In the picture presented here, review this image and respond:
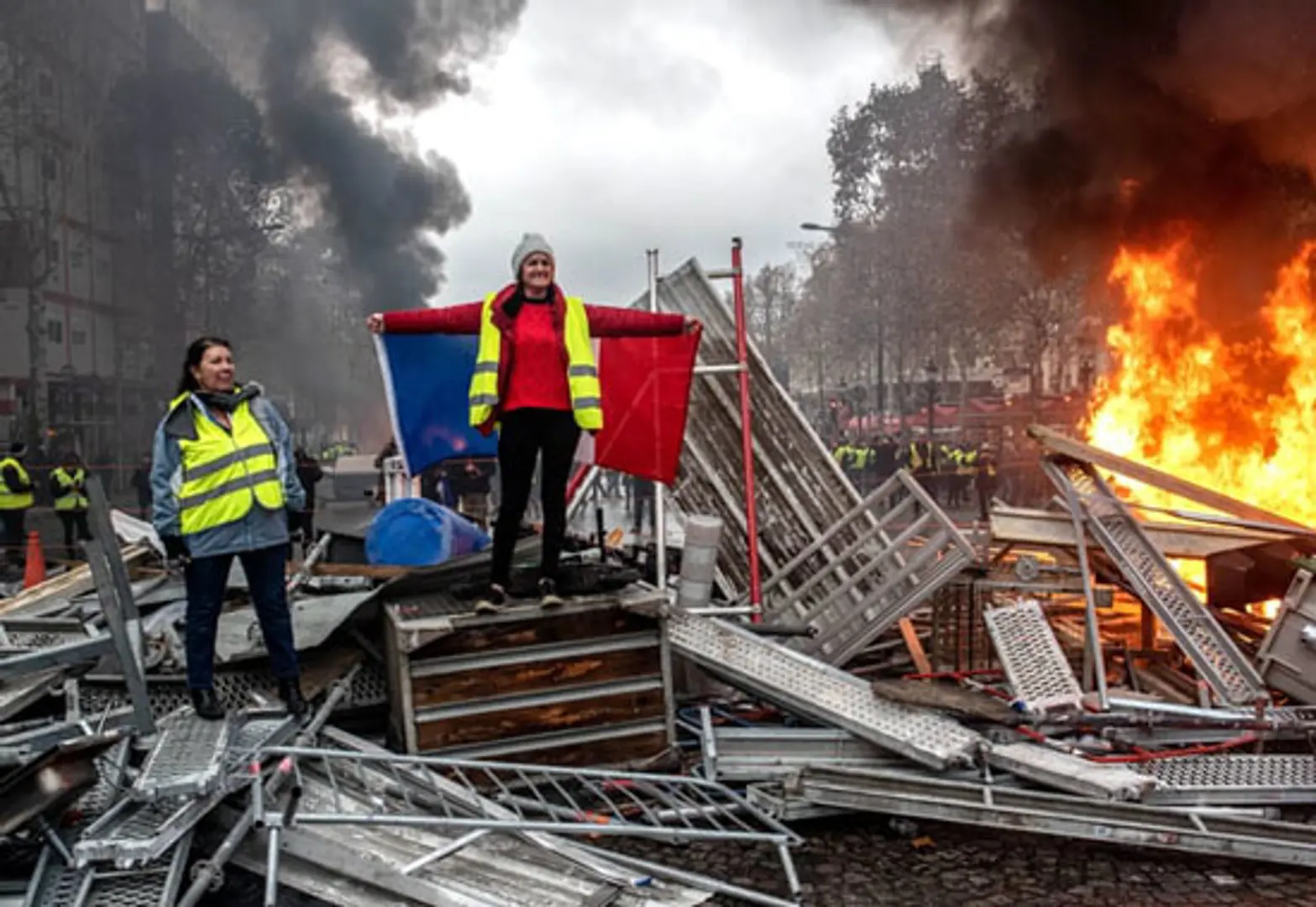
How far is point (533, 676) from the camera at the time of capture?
4.61 m

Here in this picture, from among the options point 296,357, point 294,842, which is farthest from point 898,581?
point 296,357

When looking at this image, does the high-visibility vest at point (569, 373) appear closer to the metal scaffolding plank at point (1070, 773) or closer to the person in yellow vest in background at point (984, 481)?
the metal scaffolding plank at point (1070, 773)

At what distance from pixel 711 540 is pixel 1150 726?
239cm

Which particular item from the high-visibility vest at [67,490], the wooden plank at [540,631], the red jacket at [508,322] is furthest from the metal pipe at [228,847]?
the high-visibility vest at [67,490]

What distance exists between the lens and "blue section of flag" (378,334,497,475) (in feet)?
18.2

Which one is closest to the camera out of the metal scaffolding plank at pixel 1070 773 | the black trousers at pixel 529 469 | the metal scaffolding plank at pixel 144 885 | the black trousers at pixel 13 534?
the metal scaffolding plank at pixel 144 885

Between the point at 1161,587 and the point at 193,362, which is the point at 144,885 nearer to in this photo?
the point at 193,362

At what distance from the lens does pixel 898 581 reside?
5.82 meters

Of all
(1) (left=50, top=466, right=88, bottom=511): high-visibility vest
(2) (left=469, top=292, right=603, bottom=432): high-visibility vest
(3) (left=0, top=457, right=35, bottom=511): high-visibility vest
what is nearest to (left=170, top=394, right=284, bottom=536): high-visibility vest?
(2) (left=469, top=292, right=603, bottom=432): high-visibility vest

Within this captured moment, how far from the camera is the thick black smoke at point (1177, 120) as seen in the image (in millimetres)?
12148

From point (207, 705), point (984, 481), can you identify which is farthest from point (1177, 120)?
point (207, 705)

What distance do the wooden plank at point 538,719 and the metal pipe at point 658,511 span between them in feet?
2.33

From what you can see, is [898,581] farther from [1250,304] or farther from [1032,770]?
A: [1250,304]

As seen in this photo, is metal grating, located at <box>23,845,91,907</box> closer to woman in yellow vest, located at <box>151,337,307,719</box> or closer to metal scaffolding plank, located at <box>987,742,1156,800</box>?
woman in yellow vest, located at <box>151,337,307,719</box>
